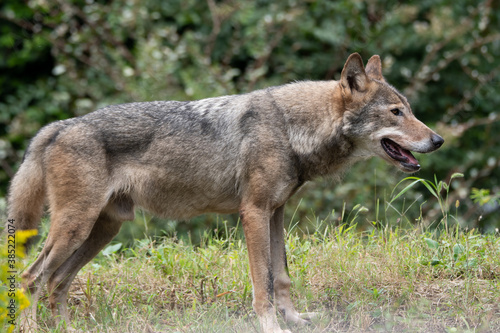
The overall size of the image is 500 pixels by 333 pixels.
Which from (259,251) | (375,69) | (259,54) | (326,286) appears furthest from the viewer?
(259,54)

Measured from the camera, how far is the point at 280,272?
194 inches

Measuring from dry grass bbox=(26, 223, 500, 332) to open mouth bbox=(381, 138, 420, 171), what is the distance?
722 mm

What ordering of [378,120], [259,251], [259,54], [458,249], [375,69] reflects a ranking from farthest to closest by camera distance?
[259,54] → [375,69] → [458,249] → [378,120] → [259,251]

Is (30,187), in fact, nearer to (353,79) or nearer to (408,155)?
(353,79)

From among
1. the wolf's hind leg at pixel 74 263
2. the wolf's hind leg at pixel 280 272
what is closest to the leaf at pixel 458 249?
the wolf's hind leg at pixel 280 272

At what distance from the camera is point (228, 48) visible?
9.62 metres

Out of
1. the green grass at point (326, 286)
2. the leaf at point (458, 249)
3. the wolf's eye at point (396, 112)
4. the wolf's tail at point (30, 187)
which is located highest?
the wolf's eye at point (396, 112)

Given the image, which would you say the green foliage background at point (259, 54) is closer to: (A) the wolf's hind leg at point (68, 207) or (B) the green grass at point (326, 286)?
(B) the green grass at point (326, 286)

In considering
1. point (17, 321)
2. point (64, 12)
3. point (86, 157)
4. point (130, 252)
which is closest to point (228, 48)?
point (64, 12)

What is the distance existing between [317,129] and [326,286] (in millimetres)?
1226

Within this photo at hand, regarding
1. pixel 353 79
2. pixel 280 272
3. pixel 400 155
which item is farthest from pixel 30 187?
pixel 400 155

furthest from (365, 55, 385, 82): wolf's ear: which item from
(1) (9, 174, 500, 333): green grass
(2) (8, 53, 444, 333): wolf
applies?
(1) (9, 174, 500, 333): green grass

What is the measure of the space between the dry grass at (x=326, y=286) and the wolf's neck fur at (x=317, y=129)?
82cm

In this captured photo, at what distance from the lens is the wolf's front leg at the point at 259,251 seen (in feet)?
14.8
